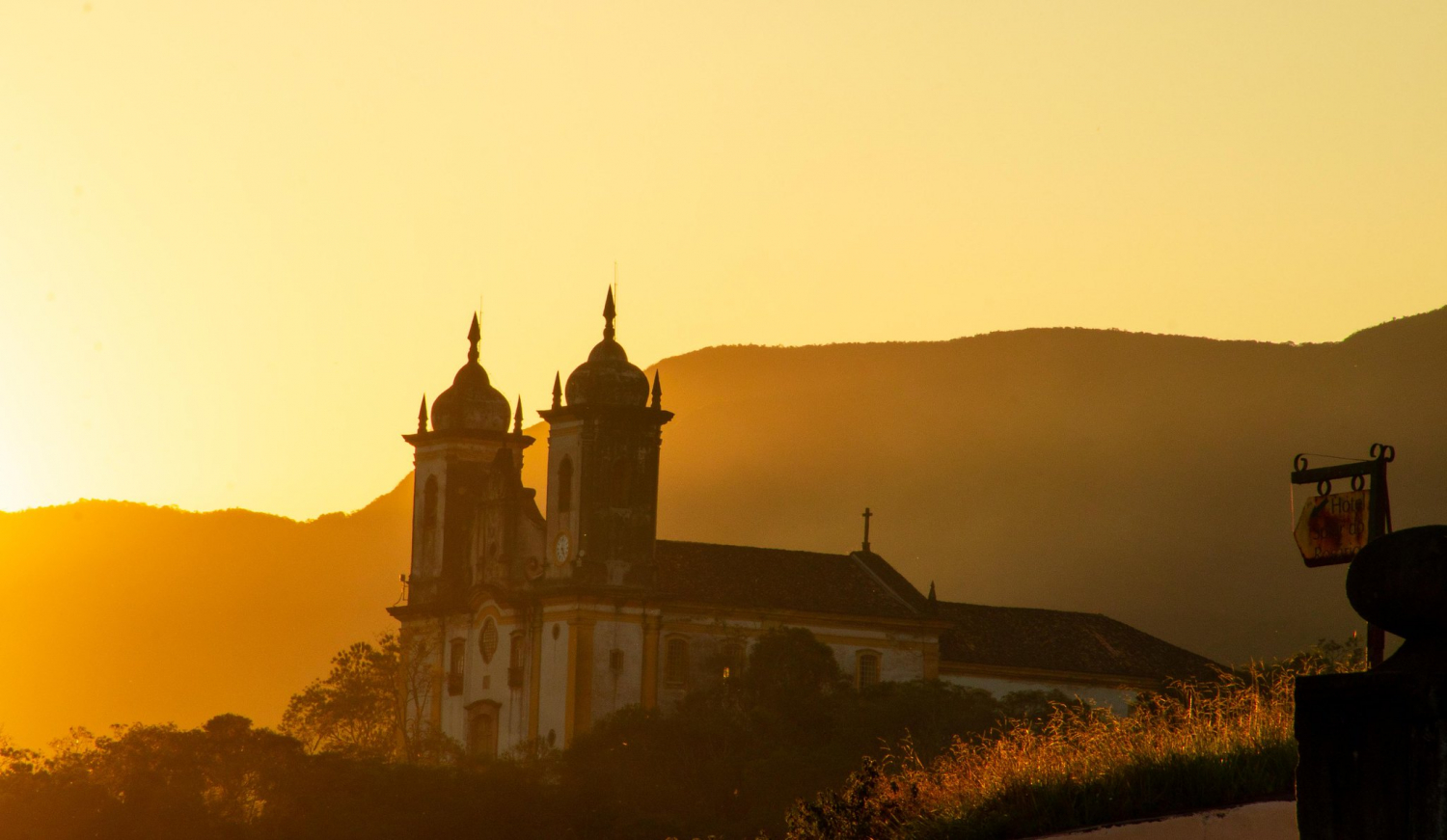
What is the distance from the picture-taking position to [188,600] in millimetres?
175000

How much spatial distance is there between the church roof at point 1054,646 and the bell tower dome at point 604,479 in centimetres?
1064

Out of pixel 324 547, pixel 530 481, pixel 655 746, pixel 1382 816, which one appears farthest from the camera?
pixel 324 547

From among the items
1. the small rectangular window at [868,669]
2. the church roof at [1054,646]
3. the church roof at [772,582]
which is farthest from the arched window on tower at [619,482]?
the church roof at [1054,646]

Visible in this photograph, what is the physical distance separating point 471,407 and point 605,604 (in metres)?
10.0

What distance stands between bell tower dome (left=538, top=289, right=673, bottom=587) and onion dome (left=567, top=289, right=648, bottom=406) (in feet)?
0.09

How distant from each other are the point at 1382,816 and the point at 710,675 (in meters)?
53.8

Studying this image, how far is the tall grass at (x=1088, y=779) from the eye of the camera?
40.2ft

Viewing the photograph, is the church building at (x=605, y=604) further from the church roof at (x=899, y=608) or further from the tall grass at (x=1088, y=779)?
the tall grass at (x=1088, y=779)

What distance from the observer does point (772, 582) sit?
60.8 meters

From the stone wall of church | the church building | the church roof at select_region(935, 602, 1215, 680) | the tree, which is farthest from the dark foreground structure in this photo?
the tree

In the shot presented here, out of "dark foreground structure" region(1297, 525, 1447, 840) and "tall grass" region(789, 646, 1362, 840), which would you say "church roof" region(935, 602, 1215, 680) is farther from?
"dark foreground structure" region(1297, 525, 1447, 840)

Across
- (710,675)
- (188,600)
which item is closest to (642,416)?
(710,675)

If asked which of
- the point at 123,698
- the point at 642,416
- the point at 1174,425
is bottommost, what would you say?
the point at 123,698

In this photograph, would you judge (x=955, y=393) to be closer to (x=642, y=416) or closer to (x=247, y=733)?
(x=642, y=416)
